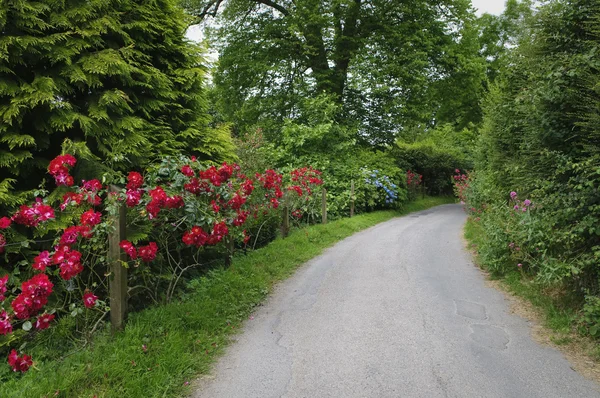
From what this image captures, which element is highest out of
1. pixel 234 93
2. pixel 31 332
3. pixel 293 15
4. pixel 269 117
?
pixel 293 15

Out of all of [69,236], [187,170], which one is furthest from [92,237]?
[187,170]

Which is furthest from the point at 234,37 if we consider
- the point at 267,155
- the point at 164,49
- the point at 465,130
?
the point at 465,130

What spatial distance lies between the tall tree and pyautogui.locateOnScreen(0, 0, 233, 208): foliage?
10581mm

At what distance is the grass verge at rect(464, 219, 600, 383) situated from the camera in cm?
352

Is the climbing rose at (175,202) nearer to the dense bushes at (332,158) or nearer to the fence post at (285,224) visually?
the fence post at (285,224)

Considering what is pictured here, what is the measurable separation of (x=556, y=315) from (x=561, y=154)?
1928 mm

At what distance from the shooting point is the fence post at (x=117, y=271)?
355 cm

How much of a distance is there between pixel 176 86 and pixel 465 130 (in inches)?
1072

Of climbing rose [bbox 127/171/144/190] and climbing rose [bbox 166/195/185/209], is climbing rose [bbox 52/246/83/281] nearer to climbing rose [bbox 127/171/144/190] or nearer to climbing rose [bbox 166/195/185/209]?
climbing rose [bbox 127/171/144/190]

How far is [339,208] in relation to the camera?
13234mm

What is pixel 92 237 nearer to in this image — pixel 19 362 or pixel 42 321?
pixel 42 321

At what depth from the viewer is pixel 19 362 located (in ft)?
9.51

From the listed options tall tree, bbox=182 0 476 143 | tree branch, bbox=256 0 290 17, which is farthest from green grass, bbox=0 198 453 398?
tree branch, bbox=256 0 290 17

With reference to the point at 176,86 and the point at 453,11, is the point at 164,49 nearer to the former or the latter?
the point at 176,86
